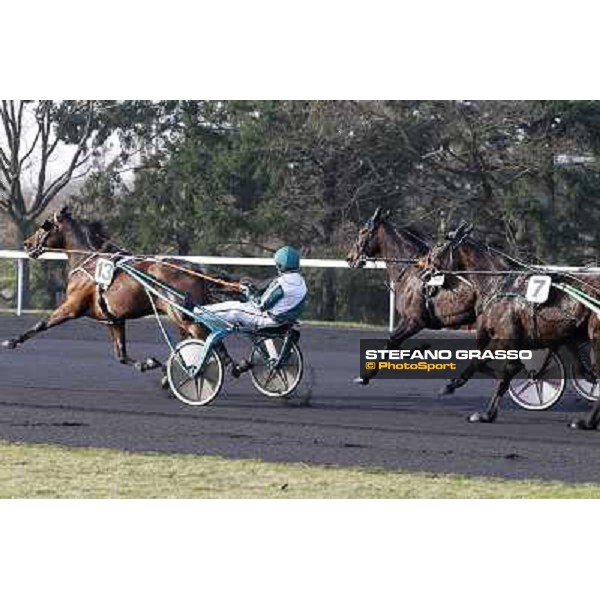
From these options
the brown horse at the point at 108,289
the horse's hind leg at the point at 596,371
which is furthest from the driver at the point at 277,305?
the horse's hind leg at the point at 596,371

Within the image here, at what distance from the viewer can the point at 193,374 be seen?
12820 millimetres

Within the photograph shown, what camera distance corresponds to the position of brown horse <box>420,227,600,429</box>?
1210cm

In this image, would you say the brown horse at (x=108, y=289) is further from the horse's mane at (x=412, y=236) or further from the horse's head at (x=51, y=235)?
the horse's mane at (x=412, y=236)

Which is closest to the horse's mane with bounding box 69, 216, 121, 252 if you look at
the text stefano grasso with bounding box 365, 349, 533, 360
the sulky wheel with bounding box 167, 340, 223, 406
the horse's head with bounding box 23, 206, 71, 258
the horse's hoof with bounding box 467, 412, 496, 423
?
the horse's head with bounding box 23, 206, 71, 258

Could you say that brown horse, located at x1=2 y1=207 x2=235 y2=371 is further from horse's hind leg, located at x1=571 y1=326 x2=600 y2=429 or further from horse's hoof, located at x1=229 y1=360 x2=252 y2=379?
horse's hind leg, located at x1=571 y1=326 x2=600 y2=429

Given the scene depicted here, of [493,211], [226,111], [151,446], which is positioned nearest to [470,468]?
[151,446]

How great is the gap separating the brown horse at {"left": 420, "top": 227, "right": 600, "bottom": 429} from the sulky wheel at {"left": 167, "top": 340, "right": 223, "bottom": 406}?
2306mm

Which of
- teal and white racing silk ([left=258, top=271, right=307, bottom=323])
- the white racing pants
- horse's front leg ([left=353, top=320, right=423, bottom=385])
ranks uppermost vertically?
teal and white racing silk ([left=258, top=271, right=307, bottom=323])

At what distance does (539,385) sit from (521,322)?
133 cm

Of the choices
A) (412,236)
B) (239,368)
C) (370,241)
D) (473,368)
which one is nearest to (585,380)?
(473,368)

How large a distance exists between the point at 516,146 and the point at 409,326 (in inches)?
561

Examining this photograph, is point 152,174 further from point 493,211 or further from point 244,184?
point 493,211

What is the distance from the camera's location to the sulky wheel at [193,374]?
41.9ft

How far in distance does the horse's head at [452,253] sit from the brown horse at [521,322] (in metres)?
0.29
